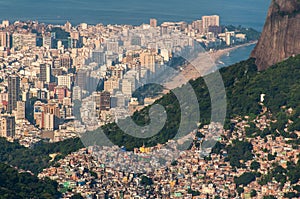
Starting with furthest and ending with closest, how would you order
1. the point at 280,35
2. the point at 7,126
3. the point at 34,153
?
the point at 7,126, the point at 34,153, the point at 280,35

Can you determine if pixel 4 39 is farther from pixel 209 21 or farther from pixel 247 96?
pixel 247 96

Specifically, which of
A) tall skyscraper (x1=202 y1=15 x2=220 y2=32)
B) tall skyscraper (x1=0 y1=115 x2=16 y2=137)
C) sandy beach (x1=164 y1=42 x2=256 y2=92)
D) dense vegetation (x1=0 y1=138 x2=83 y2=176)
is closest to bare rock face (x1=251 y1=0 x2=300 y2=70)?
dense vegetation (x1=0 y1=138 x2=83 y2=176)

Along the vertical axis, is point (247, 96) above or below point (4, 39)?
above

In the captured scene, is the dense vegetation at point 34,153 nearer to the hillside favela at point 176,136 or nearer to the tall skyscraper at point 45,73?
the hillside favela at point 176,136

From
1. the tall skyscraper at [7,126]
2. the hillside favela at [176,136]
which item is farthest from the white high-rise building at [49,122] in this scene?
the tall skyscraper at [7,126]

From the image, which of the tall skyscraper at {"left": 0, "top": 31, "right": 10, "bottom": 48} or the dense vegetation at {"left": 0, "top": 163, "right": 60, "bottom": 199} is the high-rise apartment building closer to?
the tall skyscraper at {"left": 0, "top": 31, "right": 10, "bottom": 48}

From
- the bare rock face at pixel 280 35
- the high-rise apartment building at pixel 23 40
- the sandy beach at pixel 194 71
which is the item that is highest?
the bare rock face at pixel 280 35

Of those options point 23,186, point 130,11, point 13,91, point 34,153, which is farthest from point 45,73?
point 130,11
